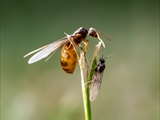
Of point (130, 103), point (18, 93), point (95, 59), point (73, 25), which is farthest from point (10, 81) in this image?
point (95, 59)

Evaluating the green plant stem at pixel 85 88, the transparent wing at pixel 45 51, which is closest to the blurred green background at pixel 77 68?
the transparent wing at pixel 45 51

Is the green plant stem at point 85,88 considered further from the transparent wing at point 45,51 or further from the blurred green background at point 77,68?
the blurred green background at point 77,68

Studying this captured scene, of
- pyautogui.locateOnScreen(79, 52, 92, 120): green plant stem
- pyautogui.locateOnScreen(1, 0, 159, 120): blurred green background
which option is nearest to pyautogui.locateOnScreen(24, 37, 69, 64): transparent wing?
pyautogui.locateOnScreen(79, 52, 92, 120): green plant stem

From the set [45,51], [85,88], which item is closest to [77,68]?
[45,51]

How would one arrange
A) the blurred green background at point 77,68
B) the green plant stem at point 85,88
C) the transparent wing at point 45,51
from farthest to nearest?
the blurred green background at point 77,68 → the transparent wing at point 45,51 → the green plant stem at point 85,88

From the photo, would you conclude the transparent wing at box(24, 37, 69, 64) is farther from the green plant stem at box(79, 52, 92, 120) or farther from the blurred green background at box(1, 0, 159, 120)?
the blurred green background at box(1, 0, 159, 120)

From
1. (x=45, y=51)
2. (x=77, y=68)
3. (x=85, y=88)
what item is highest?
(x=77, y=68)

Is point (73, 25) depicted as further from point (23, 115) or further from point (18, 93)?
point (23, 115)

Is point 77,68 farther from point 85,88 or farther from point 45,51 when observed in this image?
point 85,88
